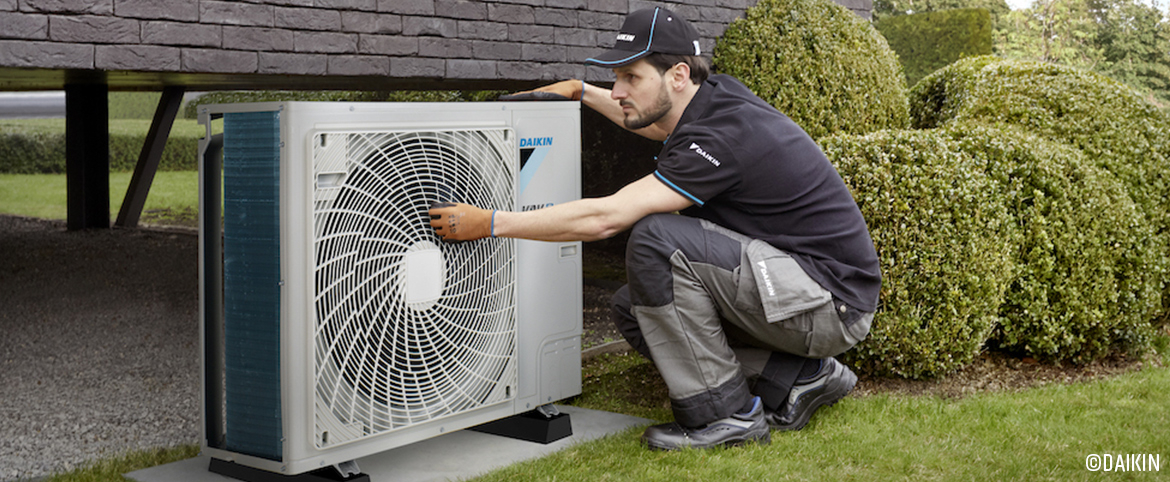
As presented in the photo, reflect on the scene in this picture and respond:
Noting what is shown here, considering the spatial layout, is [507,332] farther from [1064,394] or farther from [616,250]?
[616,250]

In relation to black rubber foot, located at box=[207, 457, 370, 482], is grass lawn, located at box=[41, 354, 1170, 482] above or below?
below

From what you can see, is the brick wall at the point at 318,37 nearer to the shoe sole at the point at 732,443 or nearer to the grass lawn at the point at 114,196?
the shoe sole at the point at 732,443

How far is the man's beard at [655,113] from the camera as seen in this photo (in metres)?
2.78

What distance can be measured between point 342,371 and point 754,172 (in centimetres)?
124

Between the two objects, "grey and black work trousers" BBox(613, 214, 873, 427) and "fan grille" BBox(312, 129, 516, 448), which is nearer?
"fan grille" BBox(312, 129, 516, 448)

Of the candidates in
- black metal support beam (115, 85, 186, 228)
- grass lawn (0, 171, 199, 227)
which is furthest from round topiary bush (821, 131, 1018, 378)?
grass lawn (0, 171, 199, 227)

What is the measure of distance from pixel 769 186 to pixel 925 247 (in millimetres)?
1081

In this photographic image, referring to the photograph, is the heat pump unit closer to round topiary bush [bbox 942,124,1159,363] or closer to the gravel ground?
the gravel ground

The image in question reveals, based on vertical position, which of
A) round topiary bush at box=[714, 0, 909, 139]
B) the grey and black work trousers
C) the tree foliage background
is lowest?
the grey and black work trousers

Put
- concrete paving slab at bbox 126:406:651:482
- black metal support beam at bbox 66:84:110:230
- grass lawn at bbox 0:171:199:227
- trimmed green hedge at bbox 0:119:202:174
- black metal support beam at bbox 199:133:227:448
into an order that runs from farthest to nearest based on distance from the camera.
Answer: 1. trimmed green hedge at bbox 0:119:202:174
2. grass lawn at bbox 0:171:199:227
3. black metal support beam at bbox 66:84:110:230
4. concrete paving slab at bbox 126:406:651:482
5. black metal support beam at bbox 199:133:227:448

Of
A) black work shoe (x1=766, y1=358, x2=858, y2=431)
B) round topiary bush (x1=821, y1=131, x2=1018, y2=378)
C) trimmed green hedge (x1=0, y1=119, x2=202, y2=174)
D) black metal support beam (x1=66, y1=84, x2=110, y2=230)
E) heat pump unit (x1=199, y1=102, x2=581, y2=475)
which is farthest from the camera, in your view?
trimmed green hedge (x1=0, y1=119, x2=202, y2=174)

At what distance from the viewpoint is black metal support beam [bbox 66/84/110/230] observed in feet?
26.1

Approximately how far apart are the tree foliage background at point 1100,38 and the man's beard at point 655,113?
683 inches

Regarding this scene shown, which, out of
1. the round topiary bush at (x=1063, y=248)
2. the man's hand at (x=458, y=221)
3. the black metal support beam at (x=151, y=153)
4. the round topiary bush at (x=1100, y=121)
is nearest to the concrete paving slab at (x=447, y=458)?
the man's hand at (x=458, y=221)
